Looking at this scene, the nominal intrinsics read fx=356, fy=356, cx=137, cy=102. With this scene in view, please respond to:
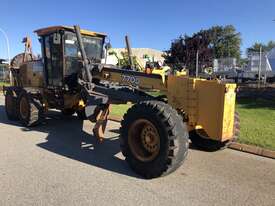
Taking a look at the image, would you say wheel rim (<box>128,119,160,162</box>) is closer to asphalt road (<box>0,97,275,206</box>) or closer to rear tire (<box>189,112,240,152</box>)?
asphalt road (<box>0,97,275,206</box>)

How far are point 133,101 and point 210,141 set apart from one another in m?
1.79

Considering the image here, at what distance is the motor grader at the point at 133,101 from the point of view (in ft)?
19.1

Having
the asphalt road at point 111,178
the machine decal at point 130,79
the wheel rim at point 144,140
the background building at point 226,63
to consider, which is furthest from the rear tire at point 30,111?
the background building at point 226,63

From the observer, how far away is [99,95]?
7.96m

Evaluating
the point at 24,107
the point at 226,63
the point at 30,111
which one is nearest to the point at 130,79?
the point at 30,111

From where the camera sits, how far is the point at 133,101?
7375mm

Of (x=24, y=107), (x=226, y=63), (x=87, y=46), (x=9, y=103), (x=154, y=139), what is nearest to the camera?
(x=154, y=139)

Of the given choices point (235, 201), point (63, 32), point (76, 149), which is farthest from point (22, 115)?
point (235, 201)

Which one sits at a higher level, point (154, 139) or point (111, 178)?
point (154, 139)

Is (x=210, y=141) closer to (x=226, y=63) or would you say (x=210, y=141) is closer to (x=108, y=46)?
(x=108, y=46)

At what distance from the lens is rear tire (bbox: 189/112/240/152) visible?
7.03 metres

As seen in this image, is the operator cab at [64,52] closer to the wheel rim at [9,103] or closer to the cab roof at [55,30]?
the cab roof at [55,30]

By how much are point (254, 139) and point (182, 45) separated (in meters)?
31.3

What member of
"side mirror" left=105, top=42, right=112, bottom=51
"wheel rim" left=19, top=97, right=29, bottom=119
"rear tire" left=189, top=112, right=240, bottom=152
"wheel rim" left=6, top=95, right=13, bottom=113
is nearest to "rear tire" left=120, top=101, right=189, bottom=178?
"rear tire" left=189, top=112, right=240, bottom=152
